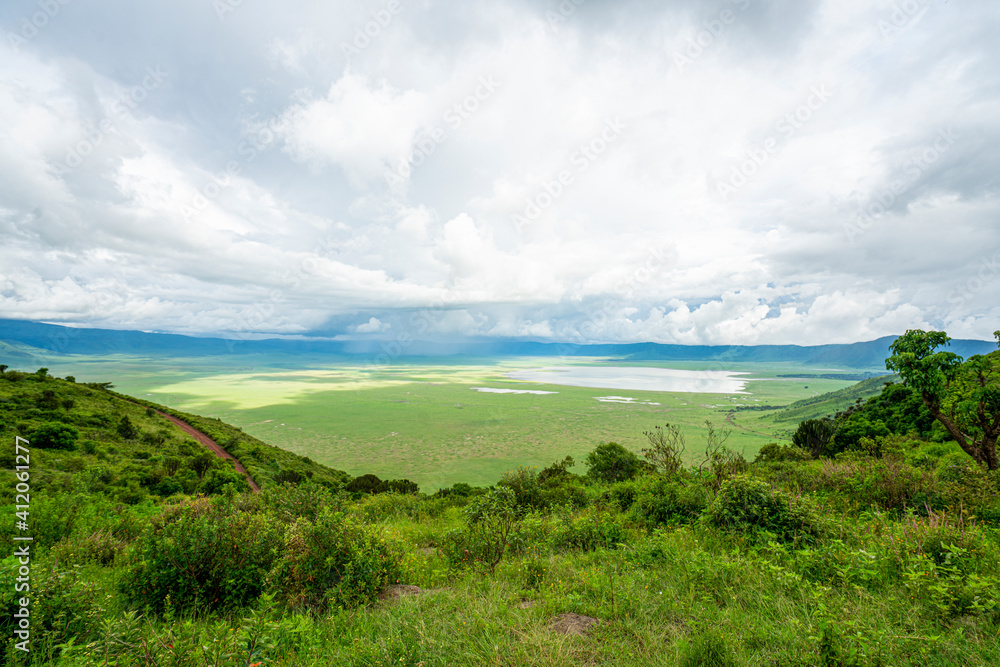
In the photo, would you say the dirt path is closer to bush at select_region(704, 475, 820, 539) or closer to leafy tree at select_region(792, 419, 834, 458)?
bush at select_region(704, 475, 820, 539)

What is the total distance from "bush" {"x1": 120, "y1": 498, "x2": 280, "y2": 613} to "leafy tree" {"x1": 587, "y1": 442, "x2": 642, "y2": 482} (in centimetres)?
2188

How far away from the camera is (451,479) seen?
56.7 m

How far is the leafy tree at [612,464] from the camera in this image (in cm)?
2467

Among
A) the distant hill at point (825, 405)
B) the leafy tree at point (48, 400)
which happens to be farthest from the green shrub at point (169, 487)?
the distant hill at point (825, 405)

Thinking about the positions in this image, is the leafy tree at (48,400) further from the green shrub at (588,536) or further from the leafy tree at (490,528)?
the green shrub at (588,536)

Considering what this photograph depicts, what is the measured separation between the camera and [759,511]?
23.9 feet

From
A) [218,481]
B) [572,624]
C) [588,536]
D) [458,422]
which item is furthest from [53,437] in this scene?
[458,422]

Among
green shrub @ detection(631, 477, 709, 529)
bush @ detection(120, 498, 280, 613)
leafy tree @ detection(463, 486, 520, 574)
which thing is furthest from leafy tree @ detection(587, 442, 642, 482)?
bush @ detection(120, 498, 280, 613)

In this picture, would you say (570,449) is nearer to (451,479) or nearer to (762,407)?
(451,479)

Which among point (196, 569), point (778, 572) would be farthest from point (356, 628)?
point (778, 572)

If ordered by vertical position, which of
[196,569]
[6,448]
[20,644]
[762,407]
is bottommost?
[762,407]

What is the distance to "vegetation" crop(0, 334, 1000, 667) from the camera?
359 cm

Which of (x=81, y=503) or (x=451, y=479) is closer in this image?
(x=81, y=503)

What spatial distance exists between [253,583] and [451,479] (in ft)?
180
